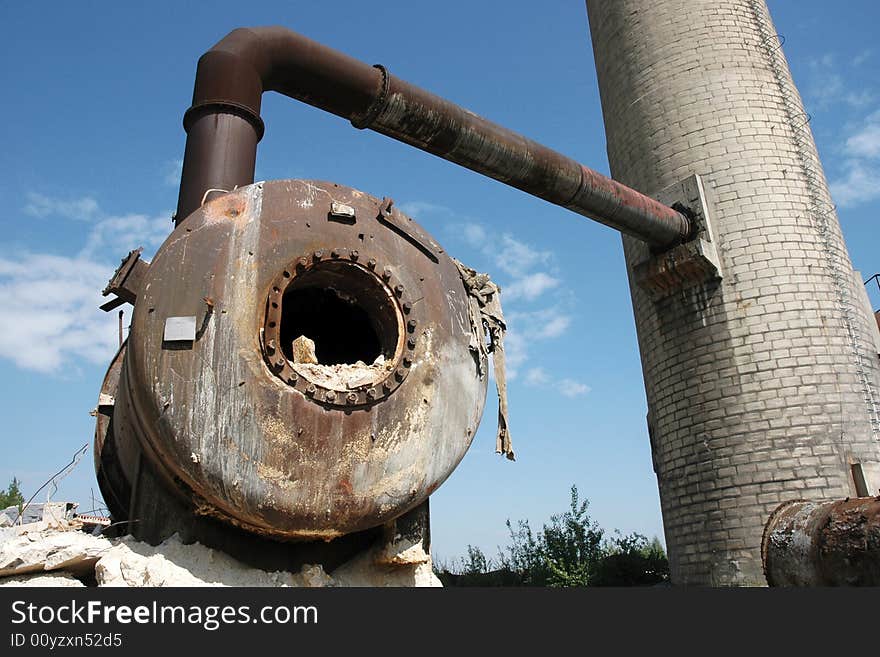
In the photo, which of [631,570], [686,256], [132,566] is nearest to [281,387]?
[132,566]

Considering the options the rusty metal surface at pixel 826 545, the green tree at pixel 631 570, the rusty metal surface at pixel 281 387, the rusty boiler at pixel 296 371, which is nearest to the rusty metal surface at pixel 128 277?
the rusty boiler at pixel 296 371

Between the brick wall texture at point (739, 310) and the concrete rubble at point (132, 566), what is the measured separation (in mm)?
7801

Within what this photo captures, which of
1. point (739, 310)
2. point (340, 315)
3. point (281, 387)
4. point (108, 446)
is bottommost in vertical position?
point (281, 387)

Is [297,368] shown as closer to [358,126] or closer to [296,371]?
[296,371]

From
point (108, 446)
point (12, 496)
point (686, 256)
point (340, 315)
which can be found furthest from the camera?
point (12, 496)

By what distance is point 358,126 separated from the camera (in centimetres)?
706

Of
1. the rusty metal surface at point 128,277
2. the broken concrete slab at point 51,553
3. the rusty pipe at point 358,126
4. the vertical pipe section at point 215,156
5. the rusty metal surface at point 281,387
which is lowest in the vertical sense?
the broken concrete slab at point 51,553

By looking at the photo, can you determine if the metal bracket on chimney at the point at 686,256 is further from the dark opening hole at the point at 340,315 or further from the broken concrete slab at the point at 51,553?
the broken concrete slab at the point at 51,553

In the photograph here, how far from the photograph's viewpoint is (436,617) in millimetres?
1941

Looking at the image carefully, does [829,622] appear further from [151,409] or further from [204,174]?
[204,174]

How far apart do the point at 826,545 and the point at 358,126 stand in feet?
17.8

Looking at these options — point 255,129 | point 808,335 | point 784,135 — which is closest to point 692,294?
point 808,335

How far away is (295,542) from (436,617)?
3.32 ft

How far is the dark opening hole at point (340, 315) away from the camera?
115 inches
